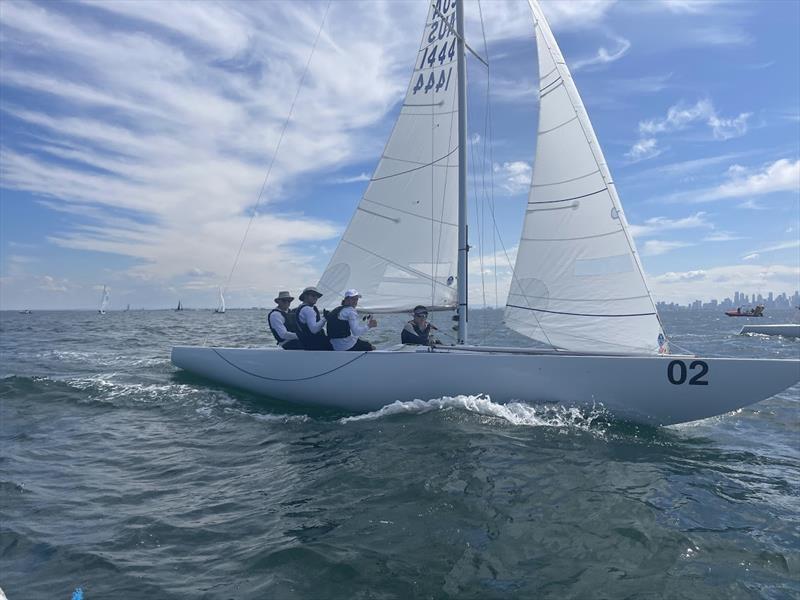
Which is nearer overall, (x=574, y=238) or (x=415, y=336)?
(x=574, y=238)

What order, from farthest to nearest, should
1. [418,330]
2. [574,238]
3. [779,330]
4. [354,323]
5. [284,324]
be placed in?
[779,330] → [284,324] → [418,330] → [354,323] → [574,238]

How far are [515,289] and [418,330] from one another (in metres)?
1.70

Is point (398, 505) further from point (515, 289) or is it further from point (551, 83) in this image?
point (551, 83)

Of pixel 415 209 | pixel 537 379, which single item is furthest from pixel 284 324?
pixel 537 379

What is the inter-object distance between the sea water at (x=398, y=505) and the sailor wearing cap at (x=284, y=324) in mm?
1285

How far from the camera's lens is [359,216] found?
29.0ft

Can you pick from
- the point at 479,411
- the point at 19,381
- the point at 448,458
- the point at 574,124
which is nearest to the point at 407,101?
the point at 574,124

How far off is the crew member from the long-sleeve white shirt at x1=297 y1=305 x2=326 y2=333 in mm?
1342

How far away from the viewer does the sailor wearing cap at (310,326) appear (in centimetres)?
766

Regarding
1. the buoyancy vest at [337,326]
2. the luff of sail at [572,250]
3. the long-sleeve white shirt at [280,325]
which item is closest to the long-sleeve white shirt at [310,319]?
the buoyancy vest at [337,326]

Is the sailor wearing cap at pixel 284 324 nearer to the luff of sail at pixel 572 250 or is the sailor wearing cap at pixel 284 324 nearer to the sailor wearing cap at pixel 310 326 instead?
the sailor wearing cap at pixel 310 326

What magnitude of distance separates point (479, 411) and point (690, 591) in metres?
3.64

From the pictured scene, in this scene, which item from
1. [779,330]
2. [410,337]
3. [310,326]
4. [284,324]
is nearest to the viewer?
[310,326]

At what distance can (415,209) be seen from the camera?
852 cm
